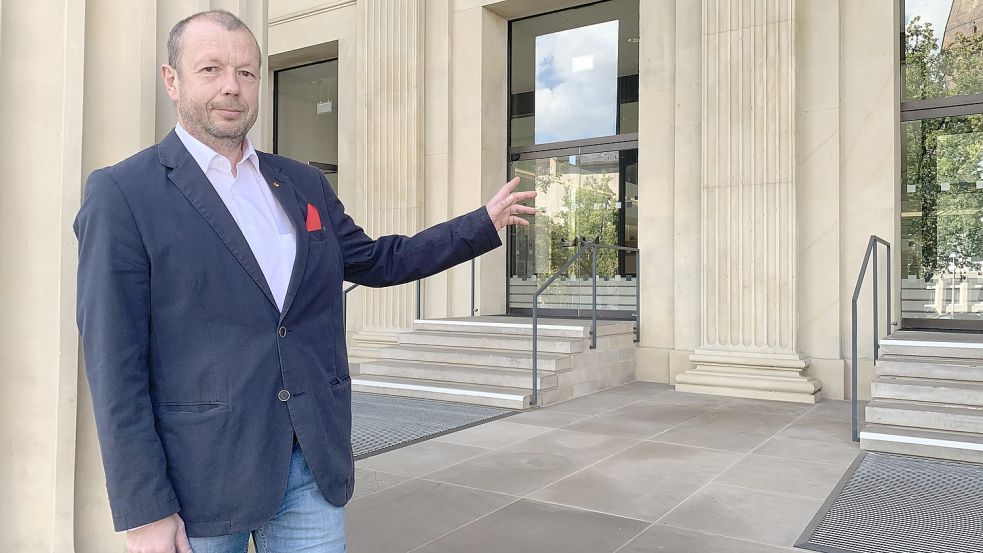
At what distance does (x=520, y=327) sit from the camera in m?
7.88

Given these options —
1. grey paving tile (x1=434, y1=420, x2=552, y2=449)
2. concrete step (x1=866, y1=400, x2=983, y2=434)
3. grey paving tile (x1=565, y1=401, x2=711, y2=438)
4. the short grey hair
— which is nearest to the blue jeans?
the short grey hair

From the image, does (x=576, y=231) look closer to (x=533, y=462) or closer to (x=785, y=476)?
(x=533, y=462)

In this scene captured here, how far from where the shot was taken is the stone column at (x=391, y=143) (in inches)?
393

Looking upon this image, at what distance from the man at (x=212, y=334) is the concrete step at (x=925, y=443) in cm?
458

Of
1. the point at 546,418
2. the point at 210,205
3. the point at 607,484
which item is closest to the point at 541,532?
the point at 607,484

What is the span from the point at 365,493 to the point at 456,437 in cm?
150

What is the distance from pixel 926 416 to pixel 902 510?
1709 millimetres

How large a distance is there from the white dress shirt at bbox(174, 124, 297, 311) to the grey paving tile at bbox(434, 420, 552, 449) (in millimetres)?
3831

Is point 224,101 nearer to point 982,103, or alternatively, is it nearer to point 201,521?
point 201,521

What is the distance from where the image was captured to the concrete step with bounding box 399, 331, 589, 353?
743cm

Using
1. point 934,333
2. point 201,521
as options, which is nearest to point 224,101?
point 201,521

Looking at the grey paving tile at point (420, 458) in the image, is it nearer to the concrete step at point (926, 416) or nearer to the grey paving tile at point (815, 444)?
the grey paving tile at point (815, 444)

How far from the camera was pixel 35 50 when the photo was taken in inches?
67.2

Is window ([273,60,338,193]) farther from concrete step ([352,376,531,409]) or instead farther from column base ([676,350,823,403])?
column base ([676,350,823,403])
